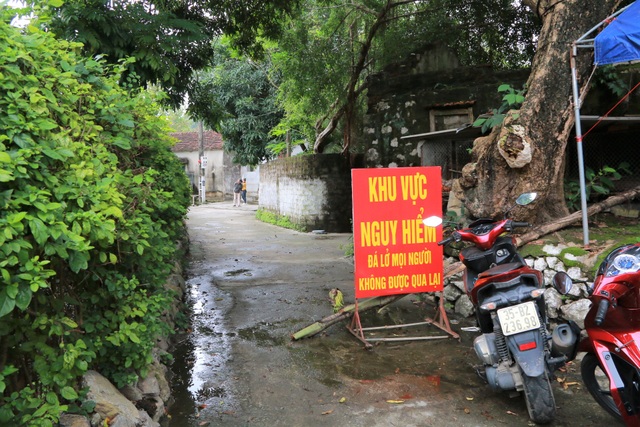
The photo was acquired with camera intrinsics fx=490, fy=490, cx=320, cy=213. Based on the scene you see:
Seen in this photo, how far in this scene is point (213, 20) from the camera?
28.5 ft

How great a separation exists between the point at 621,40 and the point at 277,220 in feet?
39.1

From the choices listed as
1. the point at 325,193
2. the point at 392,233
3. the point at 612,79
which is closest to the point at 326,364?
the point at 392,233

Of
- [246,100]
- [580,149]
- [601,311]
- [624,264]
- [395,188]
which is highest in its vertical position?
[246,100]

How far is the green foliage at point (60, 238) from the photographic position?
177cm

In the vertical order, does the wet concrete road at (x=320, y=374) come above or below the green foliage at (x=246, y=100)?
below

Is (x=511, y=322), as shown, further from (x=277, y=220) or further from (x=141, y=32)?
(x=277, y=220)

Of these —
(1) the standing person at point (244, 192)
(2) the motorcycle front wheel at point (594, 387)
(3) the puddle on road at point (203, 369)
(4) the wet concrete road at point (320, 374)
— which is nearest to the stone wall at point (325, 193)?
(4) the wet concrete road at point (320, 374)

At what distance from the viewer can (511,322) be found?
3193 mm

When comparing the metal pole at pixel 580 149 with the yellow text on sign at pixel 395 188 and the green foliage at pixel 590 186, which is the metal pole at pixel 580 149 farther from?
the yellow text on sign at pixel 395 188

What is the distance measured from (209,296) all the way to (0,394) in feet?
15.9

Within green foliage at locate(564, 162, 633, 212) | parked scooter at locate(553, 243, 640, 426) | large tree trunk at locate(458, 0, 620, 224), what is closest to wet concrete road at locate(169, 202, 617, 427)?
parked scooter at locate(553, 243, 640, 426)

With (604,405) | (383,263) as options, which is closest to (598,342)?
(604,405)

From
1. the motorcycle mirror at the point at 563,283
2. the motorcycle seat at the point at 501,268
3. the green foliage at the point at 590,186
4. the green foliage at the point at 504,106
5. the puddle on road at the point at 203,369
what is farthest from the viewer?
the green foliage at the point at 590,186

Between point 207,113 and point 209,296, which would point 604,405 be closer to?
point 209,296
